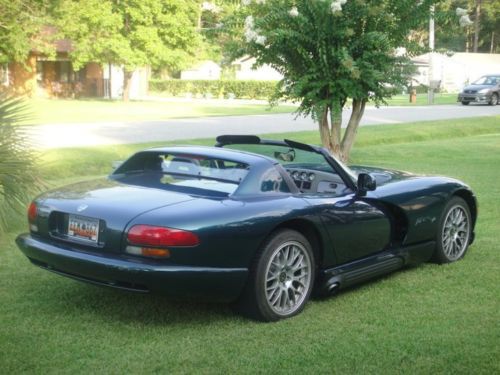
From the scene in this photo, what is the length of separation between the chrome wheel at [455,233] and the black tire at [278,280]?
1962 millimetres

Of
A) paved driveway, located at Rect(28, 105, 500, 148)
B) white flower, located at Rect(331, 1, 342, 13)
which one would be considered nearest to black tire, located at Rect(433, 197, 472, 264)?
white flower, located at Rect(331, 1, 342, 13)

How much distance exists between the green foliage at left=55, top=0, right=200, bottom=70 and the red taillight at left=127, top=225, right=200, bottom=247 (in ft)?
113

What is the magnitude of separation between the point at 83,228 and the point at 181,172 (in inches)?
37.3

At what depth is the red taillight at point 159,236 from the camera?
4.52 metres

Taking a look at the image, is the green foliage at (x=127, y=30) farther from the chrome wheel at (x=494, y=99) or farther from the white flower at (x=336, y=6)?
the white flower at (x=336, y=6)

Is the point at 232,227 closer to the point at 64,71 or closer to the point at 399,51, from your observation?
the point at 399,51

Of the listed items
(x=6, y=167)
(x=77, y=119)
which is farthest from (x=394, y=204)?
(x=77, y=119)

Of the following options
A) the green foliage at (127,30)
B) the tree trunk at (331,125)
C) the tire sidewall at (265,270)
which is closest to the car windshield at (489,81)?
the green foliage at (127,30)

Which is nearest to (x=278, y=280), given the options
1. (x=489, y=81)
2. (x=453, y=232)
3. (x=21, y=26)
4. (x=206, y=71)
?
A: (x=453, y=232)

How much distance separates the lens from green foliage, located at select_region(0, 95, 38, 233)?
7.20 m

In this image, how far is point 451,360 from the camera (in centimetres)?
435

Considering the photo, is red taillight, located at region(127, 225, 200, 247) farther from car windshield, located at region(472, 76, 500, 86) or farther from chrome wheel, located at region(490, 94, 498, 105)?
car windshield, located at region(472, 76, 500, 86)

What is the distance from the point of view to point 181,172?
5492mm

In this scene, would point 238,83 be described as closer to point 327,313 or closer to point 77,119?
point 77,119
